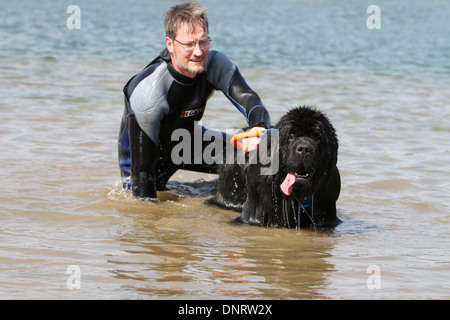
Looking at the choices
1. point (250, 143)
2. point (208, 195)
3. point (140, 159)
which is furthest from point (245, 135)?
point (208, 195)

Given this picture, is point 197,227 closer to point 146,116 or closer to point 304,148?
point 146,116

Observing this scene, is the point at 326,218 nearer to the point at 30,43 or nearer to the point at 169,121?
the point at 169,121

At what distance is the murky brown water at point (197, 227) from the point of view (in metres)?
4.49

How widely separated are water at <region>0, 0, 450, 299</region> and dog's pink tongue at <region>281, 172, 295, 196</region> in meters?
0.39

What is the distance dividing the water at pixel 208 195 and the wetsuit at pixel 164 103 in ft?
1.45

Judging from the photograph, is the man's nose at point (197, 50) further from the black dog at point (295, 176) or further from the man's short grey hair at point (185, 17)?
the black dog at point (295, 176)

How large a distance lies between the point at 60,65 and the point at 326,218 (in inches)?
467

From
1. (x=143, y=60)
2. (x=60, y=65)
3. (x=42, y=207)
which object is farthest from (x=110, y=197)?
(x=143, y=60)

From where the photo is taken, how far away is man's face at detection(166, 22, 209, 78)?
6027 mm

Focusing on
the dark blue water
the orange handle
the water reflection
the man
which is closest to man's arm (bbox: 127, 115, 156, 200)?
the man

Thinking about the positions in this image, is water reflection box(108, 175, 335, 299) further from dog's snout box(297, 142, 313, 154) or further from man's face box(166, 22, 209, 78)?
man's face box(166, 22, 209, 78)

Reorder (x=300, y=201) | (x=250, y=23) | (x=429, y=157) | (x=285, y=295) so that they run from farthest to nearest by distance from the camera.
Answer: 1. (x=250, y=23)
2. (x=429, y=157)
3. (x=300, y=201)
4. (x=285, y=295)

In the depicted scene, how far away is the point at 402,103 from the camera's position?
42.8ft

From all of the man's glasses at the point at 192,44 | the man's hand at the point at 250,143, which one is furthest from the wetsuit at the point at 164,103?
the man's hand at the point at 250,143
